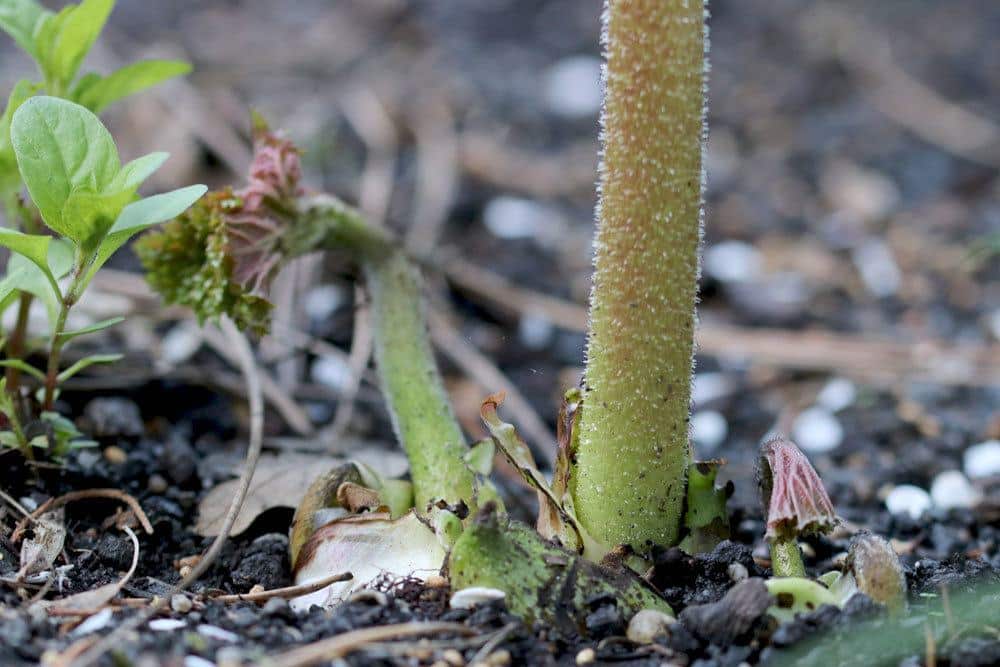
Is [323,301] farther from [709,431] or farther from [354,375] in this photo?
[709,431]

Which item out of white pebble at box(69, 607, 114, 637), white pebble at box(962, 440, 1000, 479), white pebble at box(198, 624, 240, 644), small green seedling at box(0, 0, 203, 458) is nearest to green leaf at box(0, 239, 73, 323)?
small green seedling at box(0, 0, 203, 458)

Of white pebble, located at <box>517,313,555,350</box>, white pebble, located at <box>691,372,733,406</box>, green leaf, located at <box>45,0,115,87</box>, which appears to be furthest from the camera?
white pebble, located at <box>517,313,555,350</box>

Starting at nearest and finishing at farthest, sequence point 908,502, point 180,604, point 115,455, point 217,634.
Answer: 1. point 217,634
2. point 180,604
3. point 115,455
4. point 908,502

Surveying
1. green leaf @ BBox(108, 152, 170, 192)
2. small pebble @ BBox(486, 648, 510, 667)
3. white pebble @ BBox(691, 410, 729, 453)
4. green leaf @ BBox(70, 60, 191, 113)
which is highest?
green leaf @ BBox(70, 60, 191, 113)

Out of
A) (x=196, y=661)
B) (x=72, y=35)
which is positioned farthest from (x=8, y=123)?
(x=196, y=661)

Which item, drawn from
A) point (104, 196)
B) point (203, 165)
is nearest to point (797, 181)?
point (203, 165)

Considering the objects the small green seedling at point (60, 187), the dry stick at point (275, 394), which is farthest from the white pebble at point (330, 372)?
the small green seedling at point (60, 187)

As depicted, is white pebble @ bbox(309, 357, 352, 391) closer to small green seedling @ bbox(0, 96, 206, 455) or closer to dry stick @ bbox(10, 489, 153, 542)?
dry stick @ bbox(10, 489, 153, 542)
